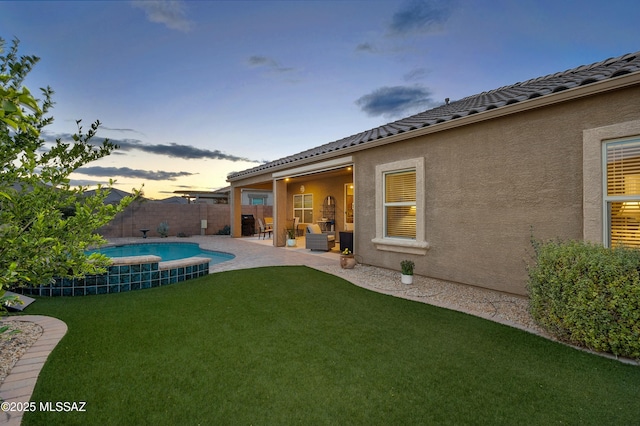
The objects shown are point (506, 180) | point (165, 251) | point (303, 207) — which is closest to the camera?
point (506, 180)

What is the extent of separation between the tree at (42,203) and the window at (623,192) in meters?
6.76

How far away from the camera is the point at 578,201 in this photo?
194 inches

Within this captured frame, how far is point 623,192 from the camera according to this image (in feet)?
14.8

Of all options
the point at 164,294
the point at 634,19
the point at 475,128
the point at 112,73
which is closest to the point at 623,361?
the point at 475,128

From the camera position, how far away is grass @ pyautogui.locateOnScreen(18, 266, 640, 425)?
2.46 metres

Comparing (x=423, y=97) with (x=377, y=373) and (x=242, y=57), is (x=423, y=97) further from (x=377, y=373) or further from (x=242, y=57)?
(x=377, y=373)

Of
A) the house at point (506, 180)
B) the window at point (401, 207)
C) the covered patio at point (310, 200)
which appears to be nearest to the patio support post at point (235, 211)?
the covered patio at point (310, 200)

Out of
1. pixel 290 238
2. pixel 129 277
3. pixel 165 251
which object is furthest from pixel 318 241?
pixel 165 251

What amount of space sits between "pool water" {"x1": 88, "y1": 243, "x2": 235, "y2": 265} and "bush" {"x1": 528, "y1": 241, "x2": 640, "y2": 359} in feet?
34.5

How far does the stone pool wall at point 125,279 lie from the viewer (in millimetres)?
6031

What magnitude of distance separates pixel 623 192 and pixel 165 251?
16.1 meters

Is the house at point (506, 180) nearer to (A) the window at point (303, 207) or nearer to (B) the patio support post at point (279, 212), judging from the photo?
(B) the patio support post at point (279, 212)

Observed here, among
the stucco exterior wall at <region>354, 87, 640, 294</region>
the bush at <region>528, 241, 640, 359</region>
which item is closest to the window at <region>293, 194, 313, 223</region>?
the stucco exterior wall at <region>354, 87, 640, 294</region>

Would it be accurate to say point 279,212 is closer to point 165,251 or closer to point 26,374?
point 165,251
